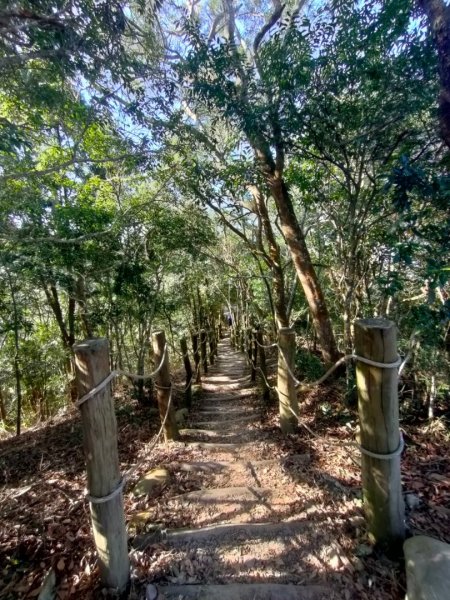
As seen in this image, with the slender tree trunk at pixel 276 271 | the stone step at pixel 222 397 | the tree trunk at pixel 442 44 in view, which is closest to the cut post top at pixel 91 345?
the tree trunk at pixel 442 44

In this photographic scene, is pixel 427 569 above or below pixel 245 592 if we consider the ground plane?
above

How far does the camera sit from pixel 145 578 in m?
1.67

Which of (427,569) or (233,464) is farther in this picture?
(233,464)

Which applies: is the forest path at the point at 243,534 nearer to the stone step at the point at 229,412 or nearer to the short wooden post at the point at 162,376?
the short wooden post at the point at 162,376

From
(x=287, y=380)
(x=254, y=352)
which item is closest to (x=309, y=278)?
(x=287, y=380)

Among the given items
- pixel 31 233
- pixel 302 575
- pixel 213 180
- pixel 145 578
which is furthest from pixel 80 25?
pixel 302 575

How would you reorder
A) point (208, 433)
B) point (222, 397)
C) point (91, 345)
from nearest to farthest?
point (91, 345), point (208, 433), point (222, 397)

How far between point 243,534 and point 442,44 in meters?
4.26

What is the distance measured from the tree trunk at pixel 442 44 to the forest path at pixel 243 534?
134 inches

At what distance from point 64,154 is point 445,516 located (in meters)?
7.01

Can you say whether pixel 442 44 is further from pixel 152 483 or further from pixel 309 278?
pixel 152 483

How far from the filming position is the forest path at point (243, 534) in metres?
1.61

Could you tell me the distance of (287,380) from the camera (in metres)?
3.45

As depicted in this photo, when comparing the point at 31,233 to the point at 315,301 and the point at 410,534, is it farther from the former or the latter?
the point at 410,534
